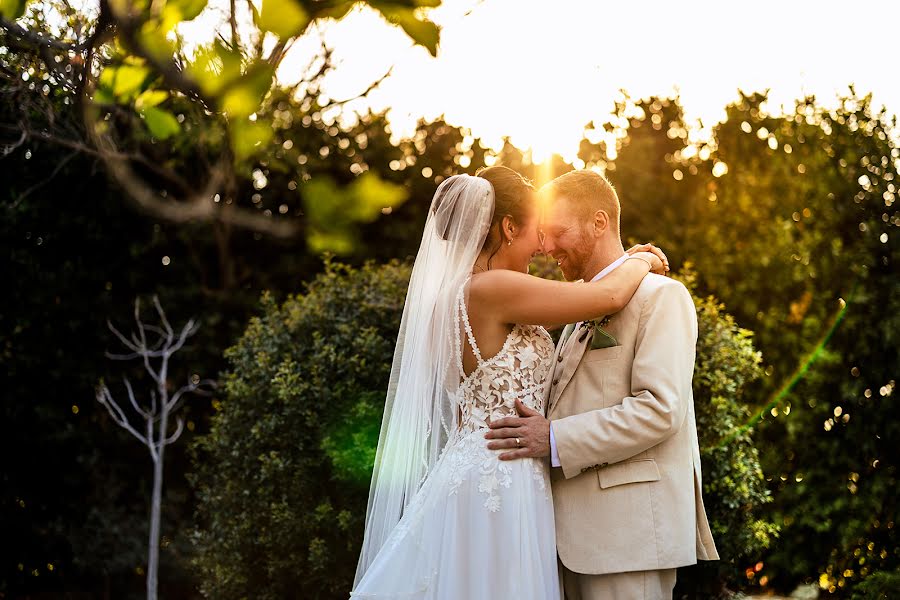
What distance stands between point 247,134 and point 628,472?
1755 mm

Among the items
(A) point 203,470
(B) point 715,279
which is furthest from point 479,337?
(B) point 715,279

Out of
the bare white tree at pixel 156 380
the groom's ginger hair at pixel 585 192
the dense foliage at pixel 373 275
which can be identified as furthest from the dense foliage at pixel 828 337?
the bare white tree at pixel 156 380

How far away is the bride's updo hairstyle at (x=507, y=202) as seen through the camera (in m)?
3.20

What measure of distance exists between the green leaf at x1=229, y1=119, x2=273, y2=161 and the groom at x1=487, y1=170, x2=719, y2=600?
149 centimetres

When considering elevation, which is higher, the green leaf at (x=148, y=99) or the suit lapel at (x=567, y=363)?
the green leaf at (x=148, y=99)

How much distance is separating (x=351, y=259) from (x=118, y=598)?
3843 mm

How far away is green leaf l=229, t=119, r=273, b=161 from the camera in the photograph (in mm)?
1707

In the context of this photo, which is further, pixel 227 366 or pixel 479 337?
pixel 227 366

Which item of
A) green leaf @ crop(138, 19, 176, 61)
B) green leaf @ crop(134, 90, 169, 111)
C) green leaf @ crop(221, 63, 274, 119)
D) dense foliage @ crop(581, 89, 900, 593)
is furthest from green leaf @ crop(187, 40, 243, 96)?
dense foliage @ crop(581, 89, 900, 593)

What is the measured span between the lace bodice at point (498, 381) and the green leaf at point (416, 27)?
1.81m

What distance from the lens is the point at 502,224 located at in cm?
321

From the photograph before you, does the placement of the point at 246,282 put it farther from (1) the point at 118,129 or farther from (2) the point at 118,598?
(2) the point at 118,598

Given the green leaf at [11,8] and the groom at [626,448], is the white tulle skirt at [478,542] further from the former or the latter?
the green leaf at [11,8]

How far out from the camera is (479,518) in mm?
2934
